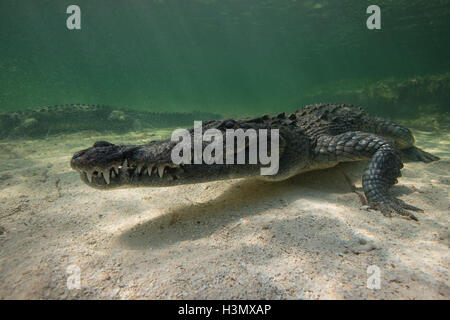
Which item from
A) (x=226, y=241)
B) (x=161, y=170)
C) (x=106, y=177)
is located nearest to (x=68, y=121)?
(x=106, y=177)

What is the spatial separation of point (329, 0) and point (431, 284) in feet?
90.7

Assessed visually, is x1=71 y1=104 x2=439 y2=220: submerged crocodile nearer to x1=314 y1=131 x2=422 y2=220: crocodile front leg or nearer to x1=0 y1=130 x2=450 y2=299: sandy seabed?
x1=314 y1=131 x2=422 y2=220: crocodile front leg

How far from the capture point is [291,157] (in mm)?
2785

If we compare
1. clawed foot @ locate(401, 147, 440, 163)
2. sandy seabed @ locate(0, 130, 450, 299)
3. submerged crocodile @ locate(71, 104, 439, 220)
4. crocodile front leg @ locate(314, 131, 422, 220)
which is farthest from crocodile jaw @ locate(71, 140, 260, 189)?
clawed foot @ locate(401, 147, 440, 163)

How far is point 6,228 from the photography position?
7.13 ft

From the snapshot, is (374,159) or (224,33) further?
(224,33)

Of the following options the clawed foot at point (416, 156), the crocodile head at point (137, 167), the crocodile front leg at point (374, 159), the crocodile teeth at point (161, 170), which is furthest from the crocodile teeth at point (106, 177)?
the clawed foot at point (416, 156)

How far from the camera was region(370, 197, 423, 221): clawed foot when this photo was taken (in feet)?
7.18

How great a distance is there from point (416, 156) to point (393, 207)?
2642 millimetres

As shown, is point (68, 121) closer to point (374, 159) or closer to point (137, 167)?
point (137, 167)

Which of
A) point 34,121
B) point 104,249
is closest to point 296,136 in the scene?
point 104,249
